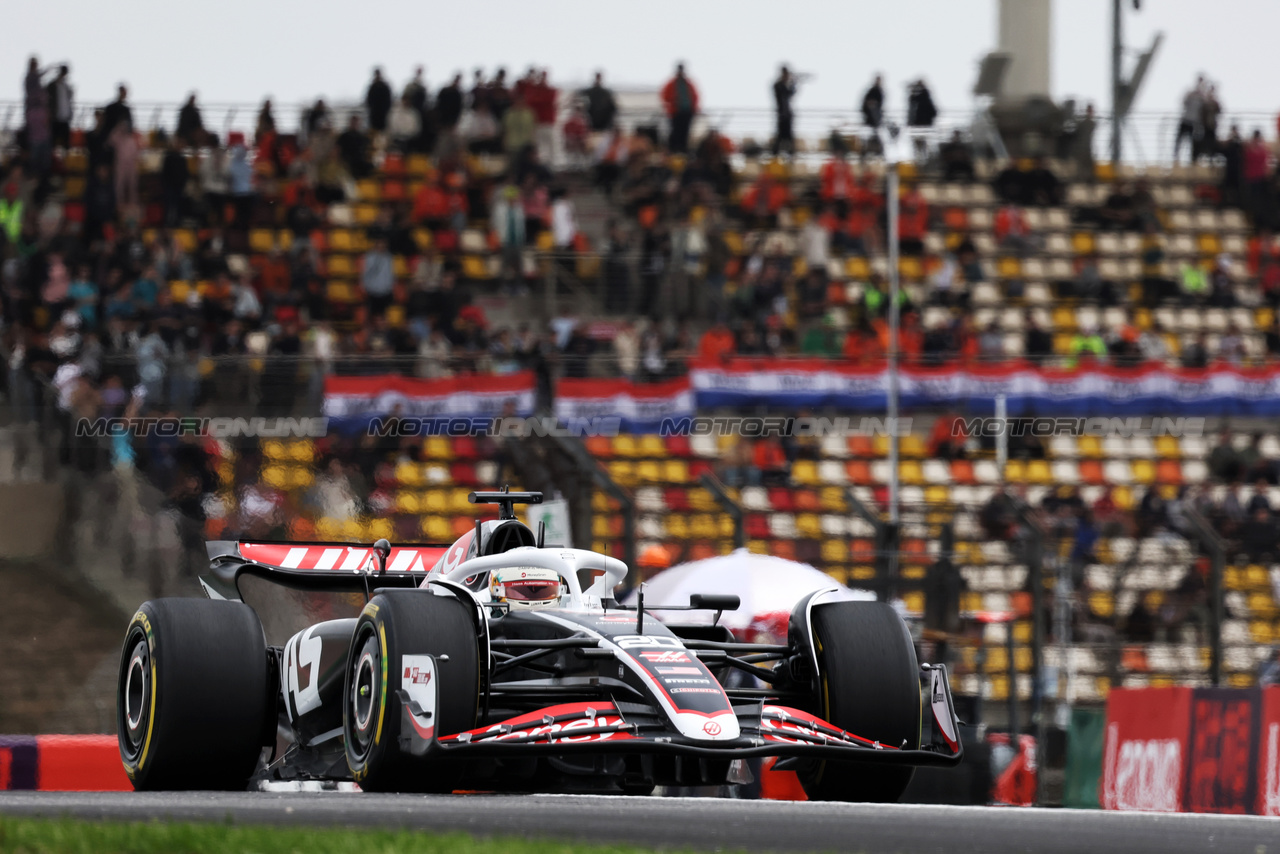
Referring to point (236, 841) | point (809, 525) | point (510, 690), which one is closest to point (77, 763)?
point (510, 690)

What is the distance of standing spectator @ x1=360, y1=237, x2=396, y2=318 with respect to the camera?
819 inches

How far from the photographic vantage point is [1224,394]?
20422mm

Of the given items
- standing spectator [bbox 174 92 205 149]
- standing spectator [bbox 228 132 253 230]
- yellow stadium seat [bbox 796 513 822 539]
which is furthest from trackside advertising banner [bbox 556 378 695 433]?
standing spectator [bbox 174 92 205 149]

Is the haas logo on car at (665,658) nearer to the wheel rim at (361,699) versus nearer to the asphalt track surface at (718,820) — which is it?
the asphalt track surface at (718,820)

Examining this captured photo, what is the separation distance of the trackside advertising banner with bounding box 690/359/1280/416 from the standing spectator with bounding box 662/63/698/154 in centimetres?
570

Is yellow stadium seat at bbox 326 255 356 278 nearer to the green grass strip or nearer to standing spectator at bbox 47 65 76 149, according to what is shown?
standing spectator at bbox 47 65 76 149

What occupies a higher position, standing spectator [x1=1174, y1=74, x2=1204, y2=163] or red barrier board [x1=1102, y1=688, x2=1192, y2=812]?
standing spectator [x1=1174, y1=74, x2=1204, y2=163]

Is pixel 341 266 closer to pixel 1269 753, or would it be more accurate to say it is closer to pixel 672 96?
pixel 672 96

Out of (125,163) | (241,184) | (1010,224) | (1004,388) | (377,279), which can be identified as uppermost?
(125,163)

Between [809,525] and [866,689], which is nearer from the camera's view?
[866,689]

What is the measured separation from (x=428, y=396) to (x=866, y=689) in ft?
31.7

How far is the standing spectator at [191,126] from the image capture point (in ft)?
74.7

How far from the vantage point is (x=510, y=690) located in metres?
8.23

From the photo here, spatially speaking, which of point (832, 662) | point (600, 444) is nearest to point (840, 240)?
point (600, 444)
